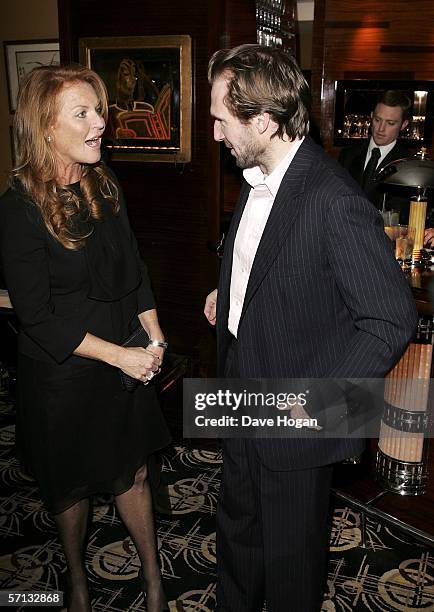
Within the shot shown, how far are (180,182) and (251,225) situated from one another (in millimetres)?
1763

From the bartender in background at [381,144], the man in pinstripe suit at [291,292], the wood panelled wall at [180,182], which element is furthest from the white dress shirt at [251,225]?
the bartender in background at [381,144]

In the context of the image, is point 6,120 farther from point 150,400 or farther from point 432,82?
point 150,400

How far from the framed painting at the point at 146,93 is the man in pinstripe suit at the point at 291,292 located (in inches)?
62.5

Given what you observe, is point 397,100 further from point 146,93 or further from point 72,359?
point 72,359

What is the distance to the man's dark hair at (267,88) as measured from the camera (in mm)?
1627

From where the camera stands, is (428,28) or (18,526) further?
(428,28)

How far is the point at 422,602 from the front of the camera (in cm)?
233

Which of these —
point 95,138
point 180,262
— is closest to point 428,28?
point 180,262

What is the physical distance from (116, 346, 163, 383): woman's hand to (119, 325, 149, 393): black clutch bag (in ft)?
0.17

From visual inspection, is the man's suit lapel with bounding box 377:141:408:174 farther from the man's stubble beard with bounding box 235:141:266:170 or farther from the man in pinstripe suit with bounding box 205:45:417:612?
the man's stubble beard with bounding box 235:141:266:170

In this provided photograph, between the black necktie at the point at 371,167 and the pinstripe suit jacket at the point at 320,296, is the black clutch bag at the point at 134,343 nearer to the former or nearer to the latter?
the pinstripe suit jacket at the point at 320,296

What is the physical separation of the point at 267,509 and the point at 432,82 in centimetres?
426

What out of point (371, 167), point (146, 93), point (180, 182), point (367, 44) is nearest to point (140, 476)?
point (180, 182)

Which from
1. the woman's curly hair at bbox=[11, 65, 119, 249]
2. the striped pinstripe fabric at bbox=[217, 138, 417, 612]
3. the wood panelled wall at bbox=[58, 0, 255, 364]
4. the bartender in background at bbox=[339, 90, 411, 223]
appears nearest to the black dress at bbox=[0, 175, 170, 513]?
the woman's curly hair at bbox=[11, 65, 119, 249]
